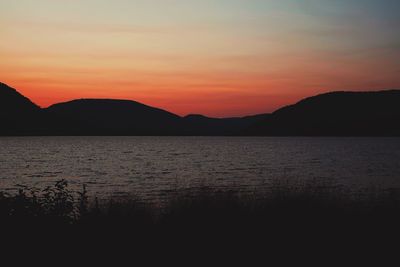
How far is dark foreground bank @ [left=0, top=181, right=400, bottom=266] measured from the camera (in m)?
9.16

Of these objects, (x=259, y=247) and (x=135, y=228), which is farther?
(x=135, y=228)

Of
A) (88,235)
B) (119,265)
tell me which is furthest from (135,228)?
(119,265)

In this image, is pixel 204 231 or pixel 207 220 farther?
pixel 207 220

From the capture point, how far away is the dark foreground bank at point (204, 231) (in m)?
9.16

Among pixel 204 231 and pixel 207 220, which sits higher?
pixel 207 220

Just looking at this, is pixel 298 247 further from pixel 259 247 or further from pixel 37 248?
pixel 37 248

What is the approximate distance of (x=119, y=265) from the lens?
338 inches

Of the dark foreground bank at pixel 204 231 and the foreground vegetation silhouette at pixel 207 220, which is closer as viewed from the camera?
the dark foreground bank at pixel 204 231

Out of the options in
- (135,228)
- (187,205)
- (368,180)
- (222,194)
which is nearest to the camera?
(135,228)

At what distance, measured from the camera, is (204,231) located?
10586 millimetres

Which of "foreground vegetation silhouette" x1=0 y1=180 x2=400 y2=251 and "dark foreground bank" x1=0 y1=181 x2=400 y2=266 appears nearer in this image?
"dark foreground bank" x1=0 y1=181 x2=400 y2=266

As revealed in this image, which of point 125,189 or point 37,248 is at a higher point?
point 37,248

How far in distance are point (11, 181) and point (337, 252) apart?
40688 millimetres

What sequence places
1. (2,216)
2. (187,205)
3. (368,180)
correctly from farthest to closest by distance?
(368,180), (187,205), (2,216)
